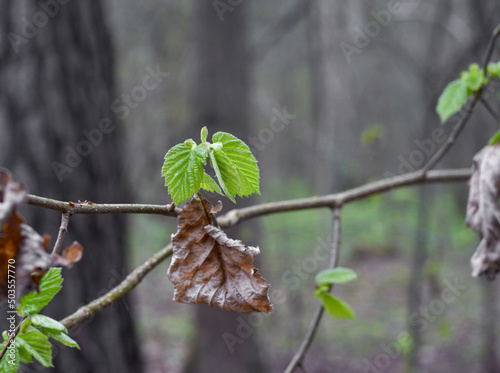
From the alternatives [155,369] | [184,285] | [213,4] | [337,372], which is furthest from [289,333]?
[184,285]

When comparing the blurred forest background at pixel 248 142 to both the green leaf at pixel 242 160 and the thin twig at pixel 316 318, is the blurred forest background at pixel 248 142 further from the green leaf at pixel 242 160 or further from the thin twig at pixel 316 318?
the green leaf at pixel 242 160

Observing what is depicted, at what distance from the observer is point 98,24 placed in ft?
9.20

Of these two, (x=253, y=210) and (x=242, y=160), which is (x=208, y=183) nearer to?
(x=242, y=160)

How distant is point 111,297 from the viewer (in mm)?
975

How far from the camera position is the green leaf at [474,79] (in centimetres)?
150

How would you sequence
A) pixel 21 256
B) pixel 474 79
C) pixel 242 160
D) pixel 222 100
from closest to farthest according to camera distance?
pixel 21 256 → pixel 242 160 → pixel 474 79 → pixel 222 100

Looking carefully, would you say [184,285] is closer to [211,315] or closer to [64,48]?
[64,48]

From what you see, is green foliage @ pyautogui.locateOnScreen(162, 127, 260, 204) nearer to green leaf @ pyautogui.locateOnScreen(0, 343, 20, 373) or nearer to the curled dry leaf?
green leaf @ pyautogui.locateOnScreen(0, 343, 20, 373)

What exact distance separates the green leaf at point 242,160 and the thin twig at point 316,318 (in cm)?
60

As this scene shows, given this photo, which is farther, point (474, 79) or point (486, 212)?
point (474, 79)

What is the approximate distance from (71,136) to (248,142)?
2.94 meters

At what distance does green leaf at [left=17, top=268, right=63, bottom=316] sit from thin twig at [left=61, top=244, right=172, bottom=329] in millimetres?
59

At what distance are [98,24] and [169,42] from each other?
7.88 m

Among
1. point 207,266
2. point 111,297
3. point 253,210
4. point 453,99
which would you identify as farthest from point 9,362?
point 453,99
